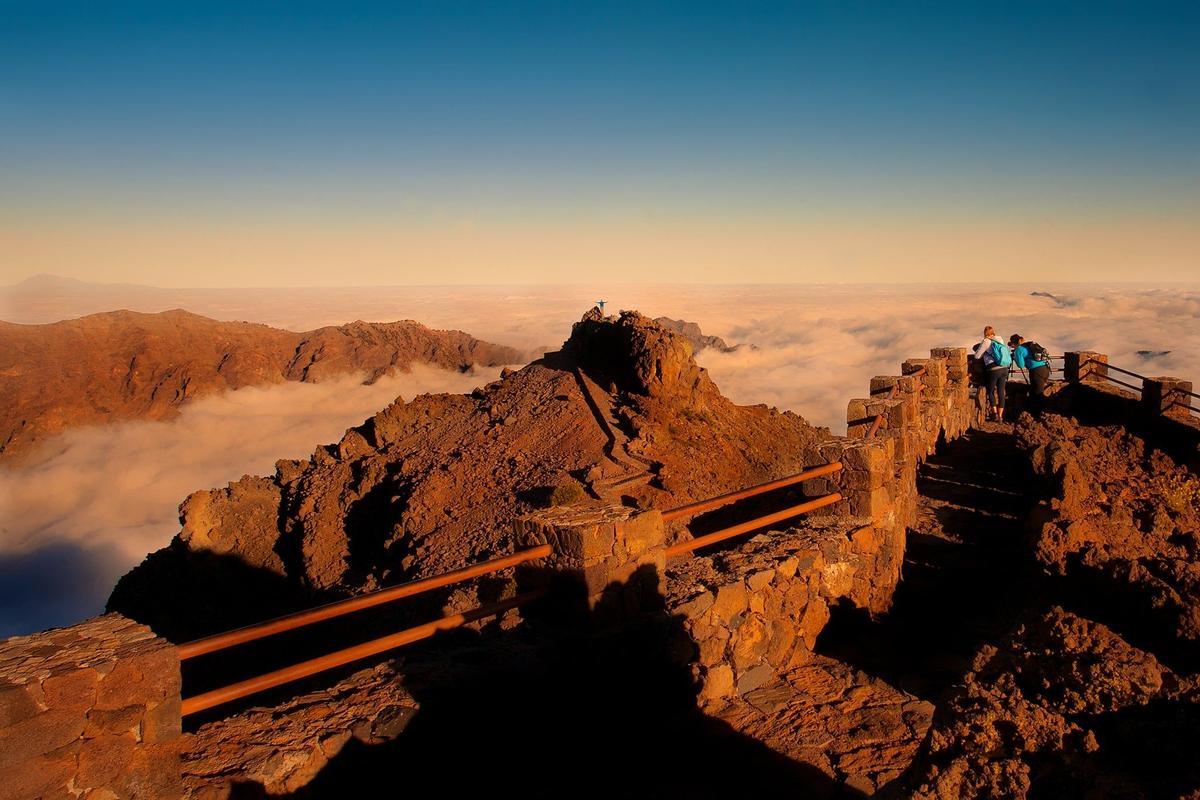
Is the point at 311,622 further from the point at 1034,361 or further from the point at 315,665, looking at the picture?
the point at 1034,361

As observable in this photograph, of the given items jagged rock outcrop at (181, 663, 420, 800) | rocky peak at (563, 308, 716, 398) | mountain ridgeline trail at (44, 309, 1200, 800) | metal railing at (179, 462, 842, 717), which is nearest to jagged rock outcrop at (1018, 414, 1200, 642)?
mountain ridgeline trail at (44, 309, 1200, 800)

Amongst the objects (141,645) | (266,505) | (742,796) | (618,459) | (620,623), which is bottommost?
(266,505)

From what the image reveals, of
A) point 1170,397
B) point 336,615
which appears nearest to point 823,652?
point 336,615

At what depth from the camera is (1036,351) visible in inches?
643

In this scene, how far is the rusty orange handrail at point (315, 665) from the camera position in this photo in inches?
130

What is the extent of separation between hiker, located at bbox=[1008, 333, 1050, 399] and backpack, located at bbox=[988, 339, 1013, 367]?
0.95 metres

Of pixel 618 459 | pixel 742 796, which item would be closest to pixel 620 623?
pixel 742 796

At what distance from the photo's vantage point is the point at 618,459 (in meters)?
16.1

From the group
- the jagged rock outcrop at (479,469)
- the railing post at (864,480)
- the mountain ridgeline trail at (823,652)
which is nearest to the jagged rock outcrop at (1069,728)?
the mountain ridgeline trail at (823,652)

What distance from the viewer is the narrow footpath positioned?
5.76 metres

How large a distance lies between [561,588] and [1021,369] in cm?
1546

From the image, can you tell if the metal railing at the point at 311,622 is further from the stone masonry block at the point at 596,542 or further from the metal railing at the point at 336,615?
the stone masonry block at the point at 596,542

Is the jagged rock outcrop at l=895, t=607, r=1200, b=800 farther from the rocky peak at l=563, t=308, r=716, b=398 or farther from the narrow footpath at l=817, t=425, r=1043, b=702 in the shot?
the rocky peak at l=563, t=308, r=716, b=398

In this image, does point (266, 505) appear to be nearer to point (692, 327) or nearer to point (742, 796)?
point (742, 796)
